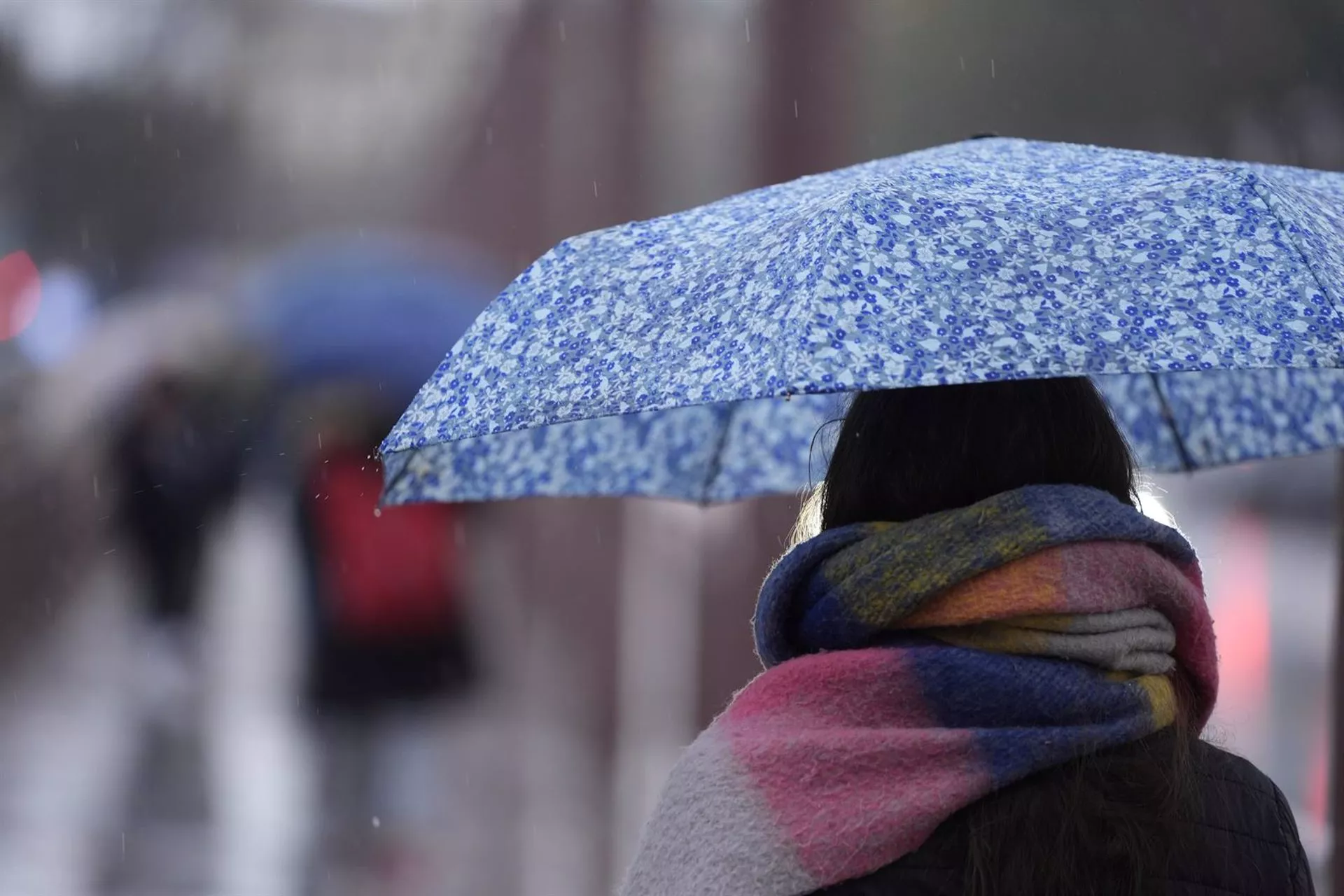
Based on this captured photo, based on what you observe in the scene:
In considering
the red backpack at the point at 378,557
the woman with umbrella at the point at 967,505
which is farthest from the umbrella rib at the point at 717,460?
the red backpack at the point at 378,557

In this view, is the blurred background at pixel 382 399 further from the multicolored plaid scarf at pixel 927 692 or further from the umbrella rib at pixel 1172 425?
the multicolored plaid scarf at pixel 927 692

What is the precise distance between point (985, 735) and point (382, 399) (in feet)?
20.6

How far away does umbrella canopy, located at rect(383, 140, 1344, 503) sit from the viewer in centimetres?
160

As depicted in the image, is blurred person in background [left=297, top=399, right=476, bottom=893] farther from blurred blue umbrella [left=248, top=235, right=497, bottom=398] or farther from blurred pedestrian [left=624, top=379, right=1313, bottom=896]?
blurred pedestrian [left=624, top=379, right=1313, bottom=896]

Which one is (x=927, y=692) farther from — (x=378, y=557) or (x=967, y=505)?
(x=378, y=557)

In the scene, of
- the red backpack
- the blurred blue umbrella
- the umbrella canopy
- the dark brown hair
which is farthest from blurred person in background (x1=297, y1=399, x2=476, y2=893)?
the dark brown hair

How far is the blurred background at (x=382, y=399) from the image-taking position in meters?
6.22

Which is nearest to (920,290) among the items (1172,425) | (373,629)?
(1172,425)

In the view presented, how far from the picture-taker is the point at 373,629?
7.27 m

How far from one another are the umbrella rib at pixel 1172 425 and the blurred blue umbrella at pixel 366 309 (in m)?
5.02

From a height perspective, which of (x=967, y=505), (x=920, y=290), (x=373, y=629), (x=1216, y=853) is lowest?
(x=373, y=629)

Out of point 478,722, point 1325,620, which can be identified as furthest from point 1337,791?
point 478,722

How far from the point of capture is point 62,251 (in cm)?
847

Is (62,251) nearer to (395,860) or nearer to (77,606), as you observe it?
(77,606)
